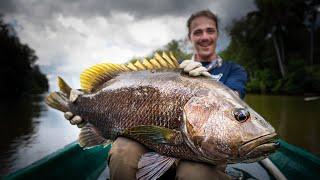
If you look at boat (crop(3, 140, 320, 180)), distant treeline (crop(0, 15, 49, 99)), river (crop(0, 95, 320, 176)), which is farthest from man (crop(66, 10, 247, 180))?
distant treeline (crop(0, 15, 49, 99))

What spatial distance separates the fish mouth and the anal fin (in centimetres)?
149

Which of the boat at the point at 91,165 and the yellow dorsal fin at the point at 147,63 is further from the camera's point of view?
the boat at the point at 91,165

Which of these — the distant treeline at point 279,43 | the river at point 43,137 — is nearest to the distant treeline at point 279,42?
the distant treeline at point 279,43

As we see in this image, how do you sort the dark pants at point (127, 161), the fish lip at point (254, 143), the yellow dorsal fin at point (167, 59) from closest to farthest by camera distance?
the fish lip at point (254, 143)
the dark pants at point (127, 161)
the yellow dorsal fin at point (167, 59)

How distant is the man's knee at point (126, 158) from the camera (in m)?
3.32

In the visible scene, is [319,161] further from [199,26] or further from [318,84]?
[318,84]

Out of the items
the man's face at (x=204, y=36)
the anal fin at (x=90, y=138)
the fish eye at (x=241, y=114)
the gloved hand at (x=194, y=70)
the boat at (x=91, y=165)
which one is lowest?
the boat at (x=91, y=165)

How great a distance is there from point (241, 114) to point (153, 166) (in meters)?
0.86

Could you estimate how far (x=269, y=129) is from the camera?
2.75m

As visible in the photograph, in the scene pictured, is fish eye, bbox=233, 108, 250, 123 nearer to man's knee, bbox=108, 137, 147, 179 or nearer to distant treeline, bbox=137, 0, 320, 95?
man's knee, bbox=108, 137, 147, 179

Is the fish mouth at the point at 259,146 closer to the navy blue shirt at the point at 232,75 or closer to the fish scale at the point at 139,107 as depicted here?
the fish scale at the point at 139,107

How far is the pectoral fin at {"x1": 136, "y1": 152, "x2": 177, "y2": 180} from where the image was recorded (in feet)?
9.86

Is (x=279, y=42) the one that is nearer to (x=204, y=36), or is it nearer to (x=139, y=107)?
(x=204, y=36)

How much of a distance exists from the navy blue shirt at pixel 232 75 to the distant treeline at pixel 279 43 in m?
41.0
